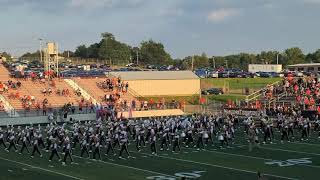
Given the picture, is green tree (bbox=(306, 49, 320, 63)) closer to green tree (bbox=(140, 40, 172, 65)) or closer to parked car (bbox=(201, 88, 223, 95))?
green tree (bbox=(140, 40, 172, 65))

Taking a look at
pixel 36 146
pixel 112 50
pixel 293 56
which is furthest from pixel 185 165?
pixel 293 56

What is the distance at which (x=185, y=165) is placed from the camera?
68.6ft

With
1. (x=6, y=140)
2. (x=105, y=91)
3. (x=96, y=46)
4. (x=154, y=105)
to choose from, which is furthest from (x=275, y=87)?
(x=96, y=46)

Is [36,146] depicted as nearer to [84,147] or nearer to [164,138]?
[84,147]

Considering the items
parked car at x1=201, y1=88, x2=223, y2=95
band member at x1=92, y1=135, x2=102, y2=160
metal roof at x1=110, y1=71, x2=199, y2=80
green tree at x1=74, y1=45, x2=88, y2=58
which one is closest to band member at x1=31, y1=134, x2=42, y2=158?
band member at x1=92, y1=135, x2=102, y2=160

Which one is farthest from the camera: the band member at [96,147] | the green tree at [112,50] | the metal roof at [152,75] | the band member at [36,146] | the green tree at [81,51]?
the green tree at [81,51]

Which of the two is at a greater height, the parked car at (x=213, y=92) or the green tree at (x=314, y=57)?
the green tree at (x=314, y=57)

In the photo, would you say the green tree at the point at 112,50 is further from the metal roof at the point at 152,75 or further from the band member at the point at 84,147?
the band member at the point at 84,147

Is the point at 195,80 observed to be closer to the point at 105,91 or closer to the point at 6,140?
the point at 105,91

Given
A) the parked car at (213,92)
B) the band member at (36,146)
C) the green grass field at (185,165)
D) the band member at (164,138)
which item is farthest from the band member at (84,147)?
the parked car at (213,92)

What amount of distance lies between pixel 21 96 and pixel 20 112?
319 centimetres

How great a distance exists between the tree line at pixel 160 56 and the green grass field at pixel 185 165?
249ft

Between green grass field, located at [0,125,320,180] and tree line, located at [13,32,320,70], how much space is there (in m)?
75.9

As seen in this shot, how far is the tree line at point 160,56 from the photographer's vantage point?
106 meters
